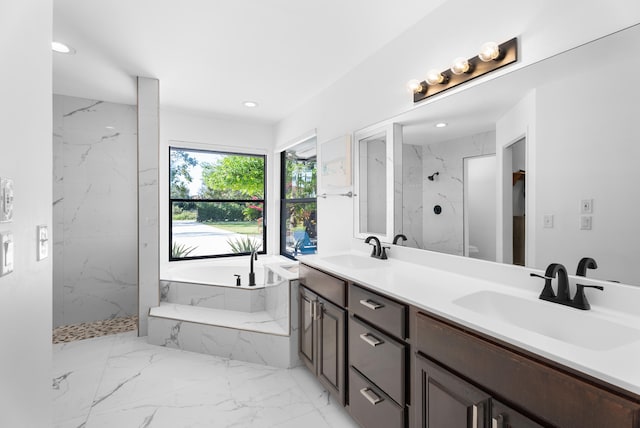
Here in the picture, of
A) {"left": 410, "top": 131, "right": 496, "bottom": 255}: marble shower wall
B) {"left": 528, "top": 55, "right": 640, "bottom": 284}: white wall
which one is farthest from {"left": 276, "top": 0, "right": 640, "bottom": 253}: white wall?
{"left": 410, "top": 131, "right": 496, "bottom": 255}: marble shower wall

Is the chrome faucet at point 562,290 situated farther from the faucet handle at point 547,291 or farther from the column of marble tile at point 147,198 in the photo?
the column of marble tile at point 147,198

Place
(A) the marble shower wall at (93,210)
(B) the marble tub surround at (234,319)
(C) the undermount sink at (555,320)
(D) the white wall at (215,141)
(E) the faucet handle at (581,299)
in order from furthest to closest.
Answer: (D) the white wall at (215,141) → (A) the marble shower wall at (93,210) → (B) the marble tub surround at (234,319) → (E) the faucet handle at (581,299) → (C) the undermount sink at (555,320)

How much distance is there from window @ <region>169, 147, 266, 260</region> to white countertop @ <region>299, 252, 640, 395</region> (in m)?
2.56

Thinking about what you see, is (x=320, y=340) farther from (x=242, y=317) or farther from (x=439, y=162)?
(x=439, y=162)

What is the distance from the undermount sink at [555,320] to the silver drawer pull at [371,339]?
1.42ft

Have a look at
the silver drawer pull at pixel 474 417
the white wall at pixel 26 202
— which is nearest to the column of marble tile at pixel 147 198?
the white wall at pixel 26 202

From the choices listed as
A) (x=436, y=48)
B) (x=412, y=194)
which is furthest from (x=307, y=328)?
(x=436, y=48)

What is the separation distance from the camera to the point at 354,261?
2.39 meters

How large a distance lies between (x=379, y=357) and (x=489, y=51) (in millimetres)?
1559

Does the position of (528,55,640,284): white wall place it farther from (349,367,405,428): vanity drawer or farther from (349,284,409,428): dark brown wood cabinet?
(349,367,405,428): vanity drawer

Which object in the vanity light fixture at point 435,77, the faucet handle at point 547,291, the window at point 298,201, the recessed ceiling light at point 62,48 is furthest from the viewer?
the window at point 298,201

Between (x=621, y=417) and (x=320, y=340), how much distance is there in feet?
5.16

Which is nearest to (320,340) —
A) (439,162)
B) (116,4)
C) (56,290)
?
(439,162)

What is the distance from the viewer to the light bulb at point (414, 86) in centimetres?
191
